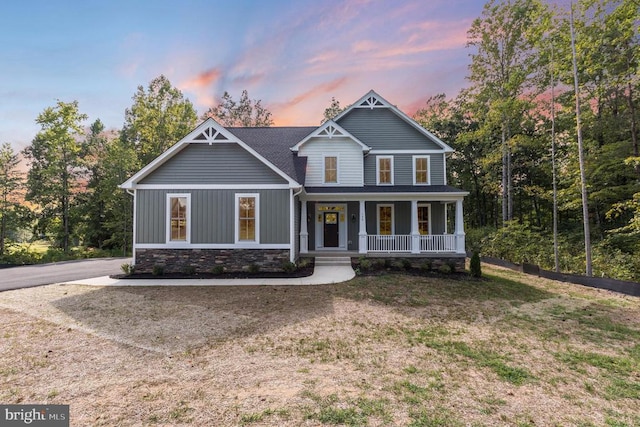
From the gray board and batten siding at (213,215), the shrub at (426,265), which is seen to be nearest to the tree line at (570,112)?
the shrub at (426,265)

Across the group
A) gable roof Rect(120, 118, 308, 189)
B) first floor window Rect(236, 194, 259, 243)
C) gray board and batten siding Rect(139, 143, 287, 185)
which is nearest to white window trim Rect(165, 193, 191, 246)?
gray board and batten siding Rect(139, 143, 287, 185)

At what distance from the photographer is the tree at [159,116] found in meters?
26.1

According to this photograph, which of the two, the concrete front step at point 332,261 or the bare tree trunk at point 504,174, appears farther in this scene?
the bare tree trunk at point 504,174

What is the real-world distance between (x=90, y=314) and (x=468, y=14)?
22.5m

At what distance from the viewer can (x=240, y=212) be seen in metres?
10.9

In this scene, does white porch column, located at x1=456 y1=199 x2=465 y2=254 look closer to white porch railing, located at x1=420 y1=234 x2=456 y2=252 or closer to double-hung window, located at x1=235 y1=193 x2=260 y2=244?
white porch railing, located at x1=420 y1=234 x2=456 y2=252

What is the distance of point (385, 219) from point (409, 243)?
2068 millimetres

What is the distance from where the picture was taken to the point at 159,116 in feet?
86.8

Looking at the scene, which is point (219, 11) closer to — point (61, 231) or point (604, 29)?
point (604, 29)

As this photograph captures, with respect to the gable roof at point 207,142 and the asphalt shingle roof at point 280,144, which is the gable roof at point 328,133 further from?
the gable roof at point 207,142

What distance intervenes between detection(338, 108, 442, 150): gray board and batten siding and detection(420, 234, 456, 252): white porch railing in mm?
4755

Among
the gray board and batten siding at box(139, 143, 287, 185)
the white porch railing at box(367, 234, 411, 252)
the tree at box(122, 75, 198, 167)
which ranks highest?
the tree at box(122, 75, 198, 167)

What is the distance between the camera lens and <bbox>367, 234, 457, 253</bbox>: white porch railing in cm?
1224

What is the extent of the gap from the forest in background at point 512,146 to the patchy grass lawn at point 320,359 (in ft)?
25.9
